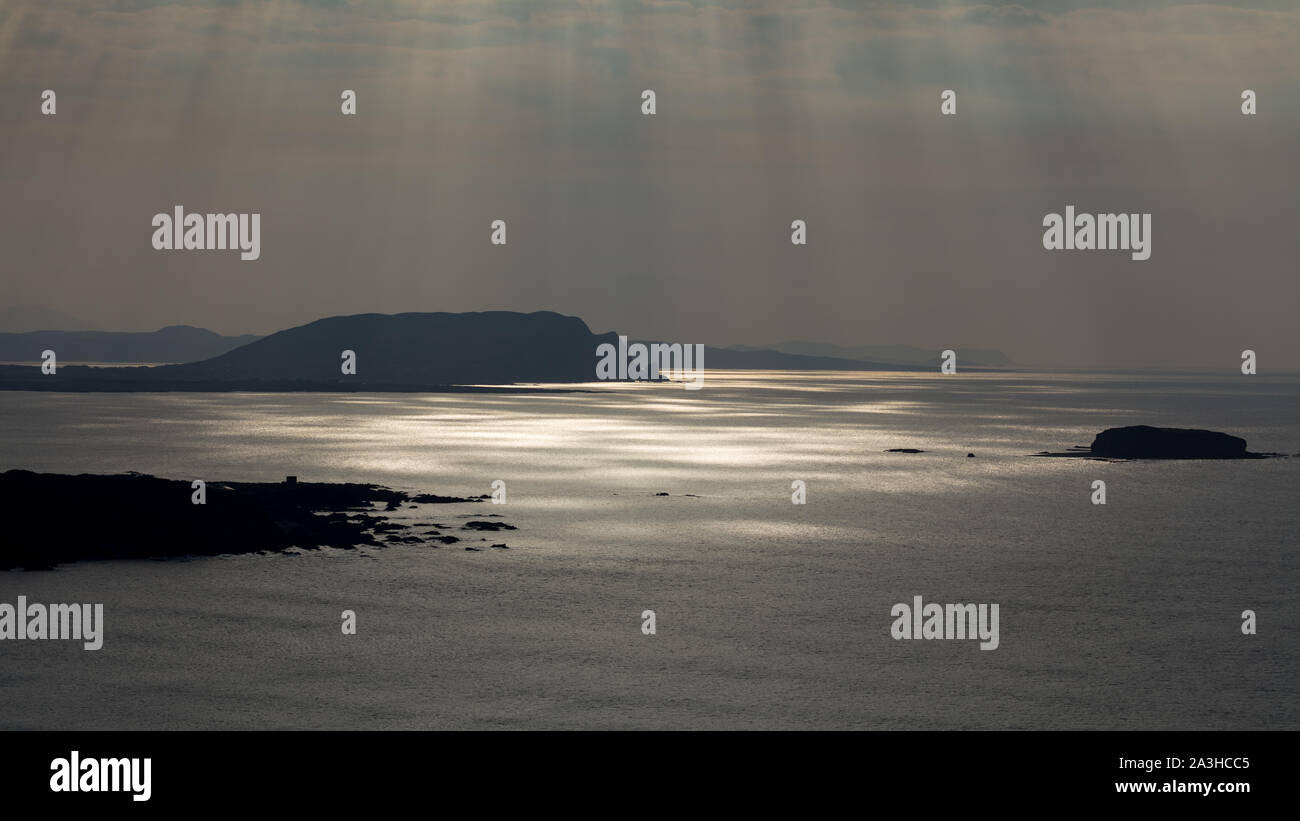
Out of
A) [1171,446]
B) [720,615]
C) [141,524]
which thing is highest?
[1171,446]

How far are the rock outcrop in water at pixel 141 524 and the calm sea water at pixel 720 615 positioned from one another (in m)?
1.09

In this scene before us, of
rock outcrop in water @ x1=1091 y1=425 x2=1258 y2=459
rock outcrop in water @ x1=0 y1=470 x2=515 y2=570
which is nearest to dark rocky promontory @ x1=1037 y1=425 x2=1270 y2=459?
rock outcrop in water @ x1=1091 y1=425 x2=1258 y2=459

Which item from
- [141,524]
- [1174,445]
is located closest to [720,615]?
[141,524]

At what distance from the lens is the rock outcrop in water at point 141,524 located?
43406mm

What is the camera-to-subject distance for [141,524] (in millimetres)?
45094

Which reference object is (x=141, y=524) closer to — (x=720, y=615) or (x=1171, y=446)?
(x=720, y=615)

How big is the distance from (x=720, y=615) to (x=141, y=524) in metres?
27.0

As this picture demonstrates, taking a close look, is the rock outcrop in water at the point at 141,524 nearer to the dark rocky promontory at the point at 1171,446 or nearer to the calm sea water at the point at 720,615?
the calm sea water at the point at 720,615

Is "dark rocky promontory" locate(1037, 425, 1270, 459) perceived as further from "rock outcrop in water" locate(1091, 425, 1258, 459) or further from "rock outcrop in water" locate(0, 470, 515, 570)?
"rock outcrop in water" locate(0, 470, 515, 570)

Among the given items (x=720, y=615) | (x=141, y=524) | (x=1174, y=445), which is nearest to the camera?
(x=720, y=615)

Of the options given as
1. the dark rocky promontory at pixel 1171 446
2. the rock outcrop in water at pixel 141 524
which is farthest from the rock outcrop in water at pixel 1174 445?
the rock outcrop in water at pixel 141 524
